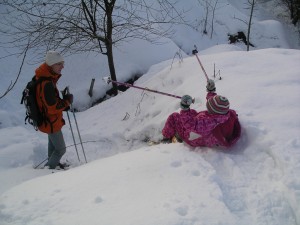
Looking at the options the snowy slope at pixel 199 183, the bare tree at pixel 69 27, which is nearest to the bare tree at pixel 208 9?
the bare tree at pixel 69 27

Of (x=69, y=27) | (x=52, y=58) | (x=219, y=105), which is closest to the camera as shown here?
(x=219, y=105)

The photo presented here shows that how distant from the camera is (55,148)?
515 cm

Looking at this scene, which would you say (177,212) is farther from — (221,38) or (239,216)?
(221,38)

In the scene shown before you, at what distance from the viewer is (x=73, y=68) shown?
9.82 m

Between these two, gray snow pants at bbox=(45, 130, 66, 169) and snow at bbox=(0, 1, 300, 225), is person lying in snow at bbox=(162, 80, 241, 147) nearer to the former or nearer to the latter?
snow at bbox=(0, 1, 300, 225)

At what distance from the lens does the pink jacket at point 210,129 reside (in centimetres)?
371

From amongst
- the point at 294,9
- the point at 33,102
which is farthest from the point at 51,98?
the point at 294,9

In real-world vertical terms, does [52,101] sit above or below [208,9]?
below

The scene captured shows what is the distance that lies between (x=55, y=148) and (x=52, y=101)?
0.94 metres

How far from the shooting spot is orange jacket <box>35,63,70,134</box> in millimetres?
4477

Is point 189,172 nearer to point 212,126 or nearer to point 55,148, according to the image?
point 212,126

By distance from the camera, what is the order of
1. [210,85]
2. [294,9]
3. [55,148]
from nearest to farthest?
1. [210,85]
2. [55,148]
3. [294,9]

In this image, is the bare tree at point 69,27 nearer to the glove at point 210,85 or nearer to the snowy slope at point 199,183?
the glove at point 210,85

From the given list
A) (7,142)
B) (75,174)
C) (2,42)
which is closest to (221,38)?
(2,42)
